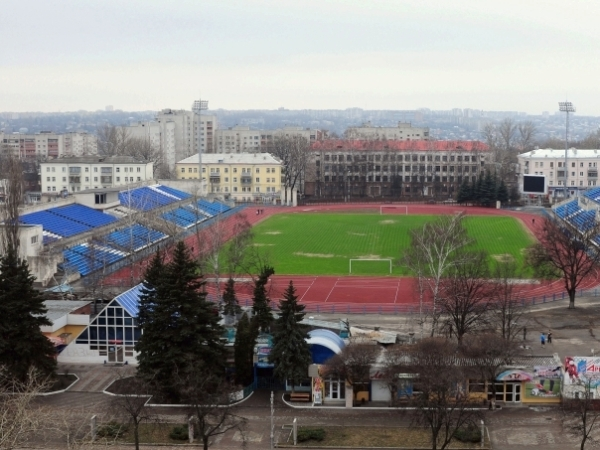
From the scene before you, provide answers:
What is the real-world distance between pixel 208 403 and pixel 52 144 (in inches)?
6619

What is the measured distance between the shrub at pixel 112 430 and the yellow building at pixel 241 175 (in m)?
82.9

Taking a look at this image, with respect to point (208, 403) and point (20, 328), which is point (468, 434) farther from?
point (20, 328)

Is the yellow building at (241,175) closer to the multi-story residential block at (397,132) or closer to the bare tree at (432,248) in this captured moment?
the bare tree at (432,248)

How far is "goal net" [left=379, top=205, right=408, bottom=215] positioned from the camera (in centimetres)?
9738

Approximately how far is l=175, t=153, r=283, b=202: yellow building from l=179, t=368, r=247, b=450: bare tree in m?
82.7

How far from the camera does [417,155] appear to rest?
122 metres

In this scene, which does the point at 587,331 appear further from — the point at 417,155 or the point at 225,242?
the point at 417,155

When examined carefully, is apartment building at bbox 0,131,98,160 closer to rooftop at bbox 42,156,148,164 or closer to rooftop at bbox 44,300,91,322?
rooftop at bbox 42,156,148,164

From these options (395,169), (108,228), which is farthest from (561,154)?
(108,228)

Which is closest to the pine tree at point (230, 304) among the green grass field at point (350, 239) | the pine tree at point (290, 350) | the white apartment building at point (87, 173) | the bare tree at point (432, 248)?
the pine tree at point (290, 350)

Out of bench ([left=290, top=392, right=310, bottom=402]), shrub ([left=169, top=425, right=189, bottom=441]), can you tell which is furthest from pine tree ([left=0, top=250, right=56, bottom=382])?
bench ([left=290, top=392, right=310, bottom=402])

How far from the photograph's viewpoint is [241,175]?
113 metres

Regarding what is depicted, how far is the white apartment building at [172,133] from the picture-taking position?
571 ft

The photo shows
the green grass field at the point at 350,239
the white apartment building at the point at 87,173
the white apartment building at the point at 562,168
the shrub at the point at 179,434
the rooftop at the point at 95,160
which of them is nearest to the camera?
the shrub at the point at 179,434
